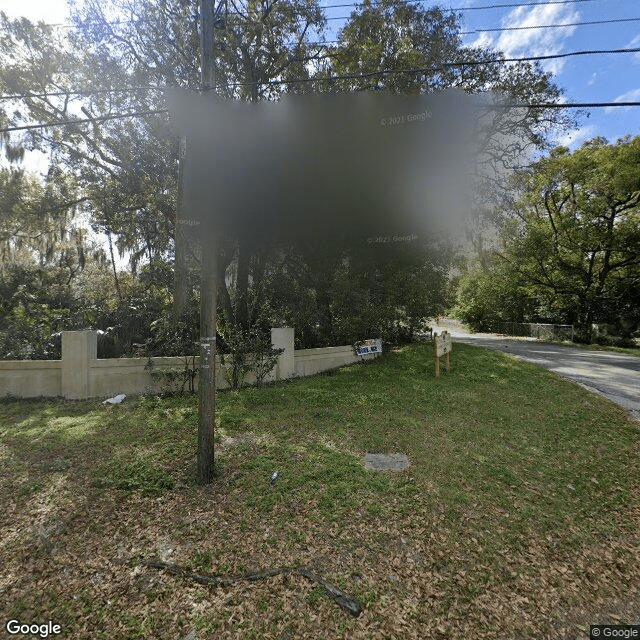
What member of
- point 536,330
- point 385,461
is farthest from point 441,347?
point 536,330

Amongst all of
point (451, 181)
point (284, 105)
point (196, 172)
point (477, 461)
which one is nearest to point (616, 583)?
point (477, 461)

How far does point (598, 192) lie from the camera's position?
18.8 m

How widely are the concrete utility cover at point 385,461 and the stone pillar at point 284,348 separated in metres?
4.17

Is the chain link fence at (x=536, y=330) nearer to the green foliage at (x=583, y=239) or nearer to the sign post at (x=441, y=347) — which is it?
the green foliage at (x=583, y=239)

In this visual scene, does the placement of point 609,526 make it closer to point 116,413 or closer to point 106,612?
point 106,612

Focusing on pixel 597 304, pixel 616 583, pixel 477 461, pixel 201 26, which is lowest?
pixel 616 583

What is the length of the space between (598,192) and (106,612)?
2507 cm

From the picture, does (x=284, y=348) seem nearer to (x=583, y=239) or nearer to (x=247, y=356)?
(x=247, y=356)

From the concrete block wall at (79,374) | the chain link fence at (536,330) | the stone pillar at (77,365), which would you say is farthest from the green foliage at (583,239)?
the stone pillar at (77,365)

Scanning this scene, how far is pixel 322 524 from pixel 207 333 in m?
2.16

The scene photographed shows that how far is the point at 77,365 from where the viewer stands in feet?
21.6

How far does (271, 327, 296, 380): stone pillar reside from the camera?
8172mm

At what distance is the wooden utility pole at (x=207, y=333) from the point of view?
12.0 feet

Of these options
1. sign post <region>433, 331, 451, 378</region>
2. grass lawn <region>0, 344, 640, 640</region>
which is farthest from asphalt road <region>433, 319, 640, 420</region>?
sign post <region>433, 331, 451, 378</region>
